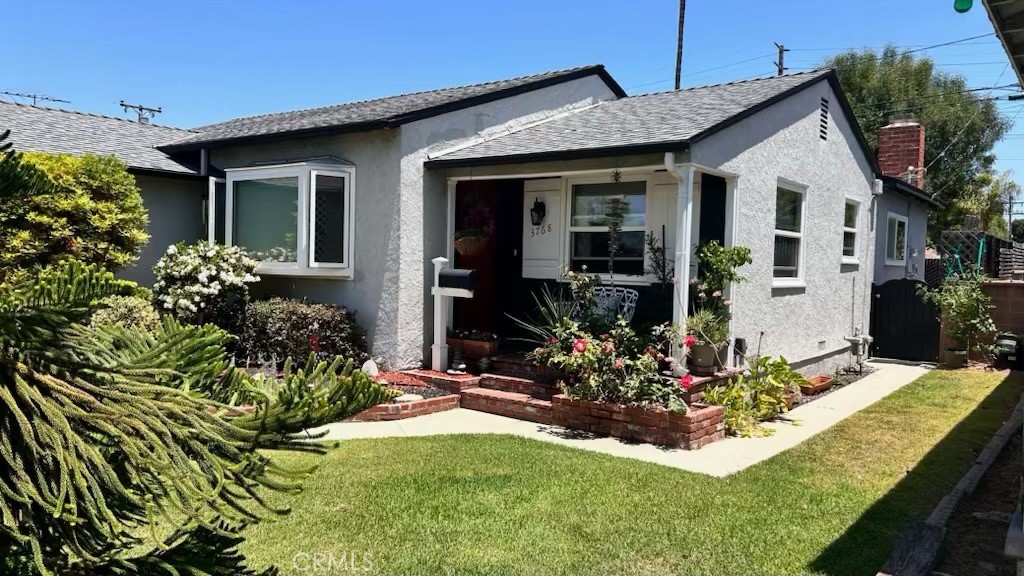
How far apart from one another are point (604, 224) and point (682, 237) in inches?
75.6

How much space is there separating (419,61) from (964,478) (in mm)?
23835

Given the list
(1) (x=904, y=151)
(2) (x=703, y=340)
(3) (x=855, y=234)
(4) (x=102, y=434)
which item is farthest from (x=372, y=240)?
(1) (x=904, y=151)

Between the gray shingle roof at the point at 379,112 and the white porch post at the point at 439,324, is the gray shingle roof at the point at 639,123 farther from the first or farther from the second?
the white porch post at the point at 439,324

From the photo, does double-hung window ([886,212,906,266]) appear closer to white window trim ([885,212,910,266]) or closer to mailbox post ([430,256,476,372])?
white window trim ([885,212,910,266])

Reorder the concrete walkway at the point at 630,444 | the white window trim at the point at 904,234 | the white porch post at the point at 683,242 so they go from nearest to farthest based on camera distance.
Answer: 1. the concrete walkway at the point at 630,444
2. the white porch post at the point at 683,242
3. the white window trim at the point at 904,234

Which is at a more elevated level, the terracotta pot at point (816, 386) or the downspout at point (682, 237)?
the downspout at point (682, 237)

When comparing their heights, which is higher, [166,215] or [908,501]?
[166,215]

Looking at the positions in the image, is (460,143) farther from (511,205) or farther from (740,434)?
(740,434)

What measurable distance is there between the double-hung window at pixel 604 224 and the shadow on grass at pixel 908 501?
3838mm

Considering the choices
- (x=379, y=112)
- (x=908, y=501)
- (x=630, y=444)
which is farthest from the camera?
(x=379, y=112)

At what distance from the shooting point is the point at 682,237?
8508 millimetres

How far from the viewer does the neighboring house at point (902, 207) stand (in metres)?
15.7

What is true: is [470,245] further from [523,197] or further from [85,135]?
[85,135]

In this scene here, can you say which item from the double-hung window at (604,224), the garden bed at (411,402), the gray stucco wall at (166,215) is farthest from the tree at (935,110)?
the gray stucco wall at (166,215)
